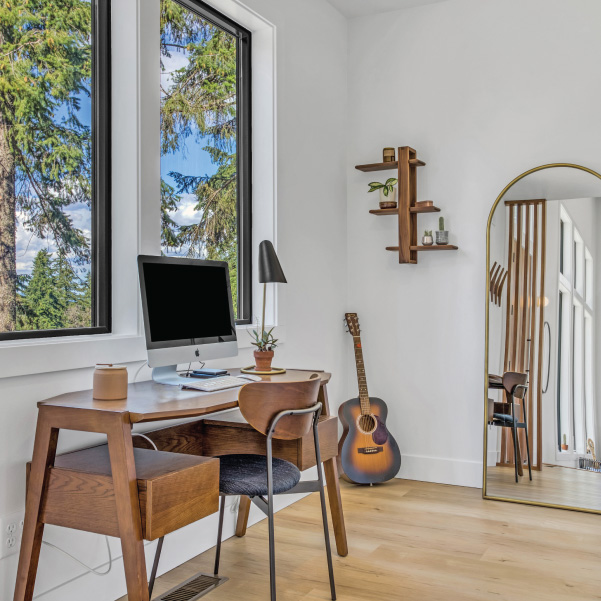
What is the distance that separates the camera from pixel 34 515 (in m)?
1.85

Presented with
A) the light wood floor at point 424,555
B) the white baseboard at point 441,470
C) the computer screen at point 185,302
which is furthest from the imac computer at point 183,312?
the white baseboard at point 441,470

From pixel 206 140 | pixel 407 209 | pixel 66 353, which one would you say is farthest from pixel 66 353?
pixel 407 209

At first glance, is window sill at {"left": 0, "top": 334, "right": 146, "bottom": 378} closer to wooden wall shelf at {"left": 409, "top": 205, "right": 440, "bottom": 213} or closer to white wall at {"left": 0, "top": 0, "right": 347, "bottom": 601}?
white wall at {"left": 0, "top": 0, "right": 347, "bottom": 601}

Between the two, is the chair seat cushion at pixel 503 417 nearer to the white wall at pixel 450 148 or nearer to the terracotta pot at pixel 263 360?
the white wall at pixel 450 148

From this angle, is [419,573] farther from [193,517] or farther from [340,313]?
[340,313]

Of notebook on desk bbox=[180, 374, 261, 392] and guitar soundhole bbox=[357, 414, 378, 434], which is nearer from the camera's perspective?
notebook on desk bbox=[180, 374, 261, 392]

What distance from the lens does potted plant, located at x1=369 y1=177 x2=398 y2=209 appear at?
3791mm

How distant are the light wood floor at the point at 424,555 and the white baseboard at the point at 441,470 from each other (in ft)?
0.79

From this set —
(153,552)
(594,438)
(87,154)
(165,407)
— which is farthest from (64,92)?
(594,438)

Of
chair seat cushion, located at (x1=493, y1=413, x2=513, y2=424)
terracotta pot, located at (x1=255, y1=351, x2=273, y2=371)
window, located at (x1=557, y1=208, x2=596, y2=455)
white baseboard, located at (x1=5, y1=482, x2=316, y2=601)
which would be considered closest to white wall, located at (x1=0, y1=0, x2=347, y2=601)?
white baseboard, located at (x1=5, y1=482, x2=316, y2=601)

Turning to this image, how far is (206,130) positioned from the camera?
309 centimetres

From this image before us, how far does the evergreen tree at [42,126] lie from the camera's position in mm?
2123

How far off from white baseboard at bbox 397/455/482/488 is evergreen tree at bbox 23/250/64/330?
2.31 m

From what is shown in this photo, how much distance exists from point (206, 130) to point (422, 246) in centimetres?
A: 137
